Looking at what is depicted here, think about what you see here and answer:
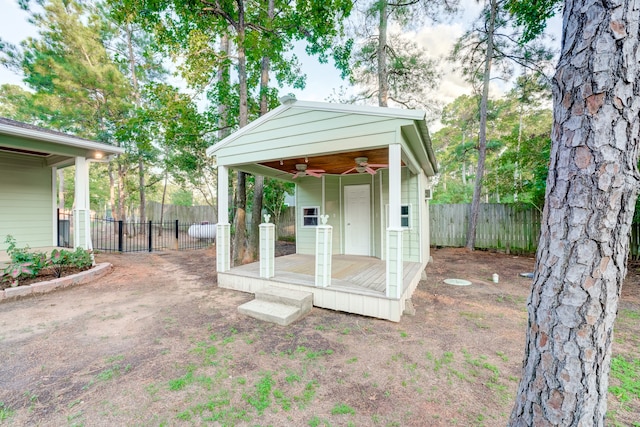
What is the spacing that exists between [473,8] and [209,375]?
12206 millimetres

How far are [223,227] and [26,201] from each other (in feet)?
19.4

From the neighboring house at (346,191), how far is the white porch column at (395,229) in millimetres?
13

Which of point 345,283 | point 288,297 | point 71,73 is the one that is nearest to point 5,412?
point 288,297

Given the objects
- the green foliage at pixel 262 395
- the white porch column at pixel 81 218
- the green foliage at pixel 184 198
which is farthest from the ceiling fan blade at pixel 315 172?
the green foliage at pixel 184 198

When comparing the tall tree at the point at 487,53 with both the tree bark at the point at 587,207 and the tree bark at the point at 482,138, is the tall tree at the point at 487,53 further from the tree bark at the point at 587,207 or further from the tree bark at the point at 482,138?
the tree bark at the point at 587,207

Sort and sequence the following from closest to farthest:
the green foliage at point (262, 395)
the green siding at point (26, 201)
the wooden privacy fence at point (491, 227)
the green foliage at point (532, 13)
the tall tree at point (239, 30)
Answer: the green foliage at point (262, 395)
the green siding at point (26, 201)
the tall tree at point (239, 30)
the green foliage at point (532, 13)
the wooden privacy fence at point (491, 227)

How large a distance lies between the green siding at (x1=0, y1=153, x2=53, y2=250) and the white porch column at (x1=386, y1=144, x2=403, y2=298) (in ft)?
29.1

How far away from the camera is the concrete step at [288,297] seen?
371cm

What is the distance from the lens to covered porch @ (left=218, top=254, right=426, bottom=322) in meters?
3.56

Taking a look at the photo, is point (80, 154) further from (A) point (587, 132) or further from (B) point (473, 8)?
(B) point (473, 8)

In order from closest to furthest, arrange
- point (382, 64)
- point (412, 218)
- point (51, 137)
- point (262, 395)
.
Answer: point (262, 395), point (51, 137), point (412, 218), point (382, 64)

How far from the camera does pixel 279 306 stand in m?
3.76

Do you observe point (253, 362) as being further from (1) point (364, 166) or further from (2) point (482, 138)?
(2) point (482, 138)

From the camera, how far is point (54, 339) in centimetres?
294
